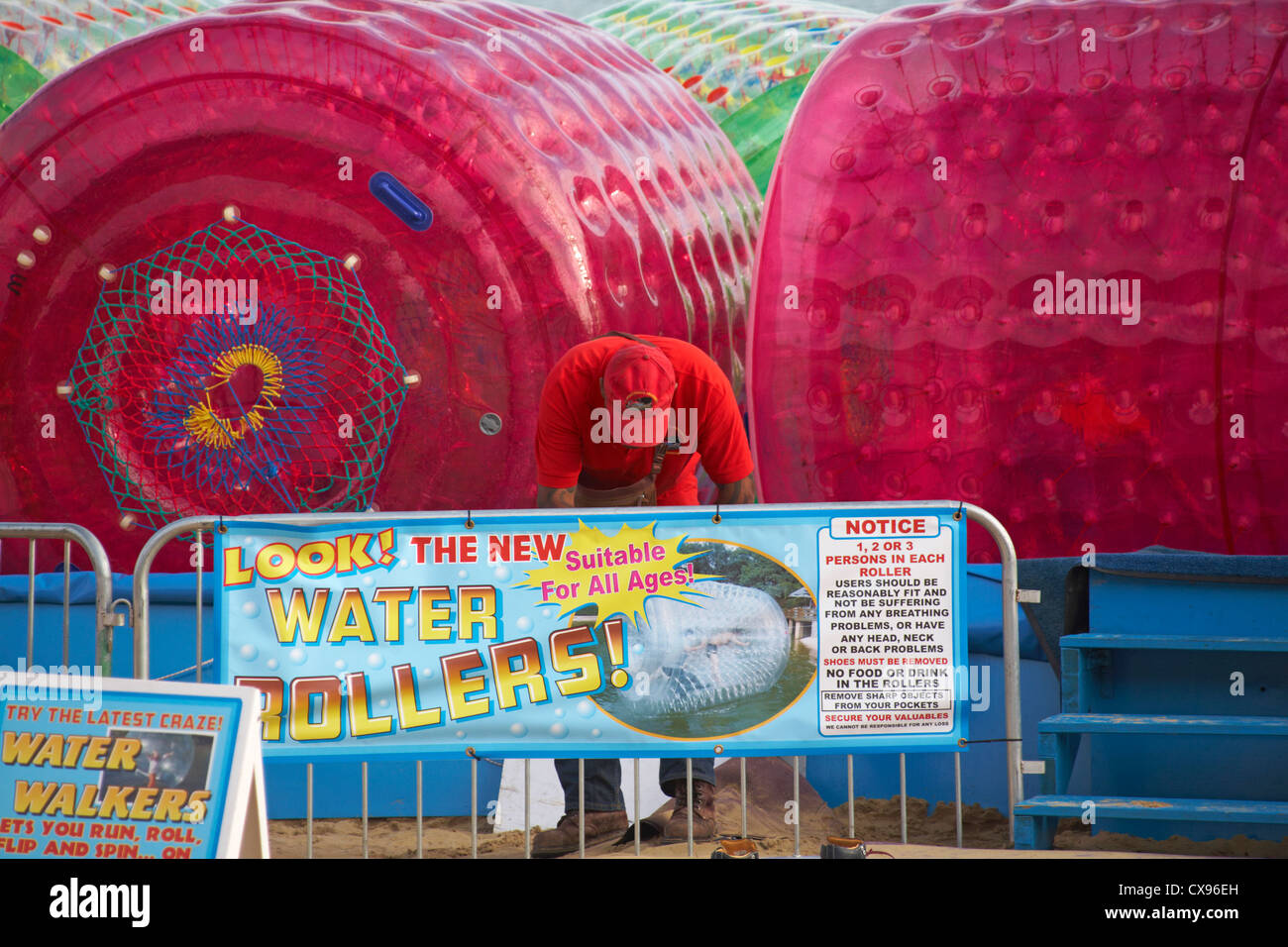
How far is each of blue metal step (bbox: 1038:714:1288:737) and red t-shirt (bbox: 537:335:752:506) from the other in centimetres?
120

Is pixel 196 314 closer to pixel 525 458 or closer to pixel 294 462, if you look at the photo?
pixel 294 462

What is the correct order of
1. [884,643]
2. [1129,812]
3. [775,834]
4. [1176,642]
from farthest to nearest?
[775,834]
[1176,642]
[1129,812]
[884,643]

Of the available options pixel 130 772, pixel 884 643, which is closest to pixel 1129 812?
pixel 884 643

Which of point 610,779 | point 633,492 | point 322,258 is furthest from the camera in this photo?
point 322,258

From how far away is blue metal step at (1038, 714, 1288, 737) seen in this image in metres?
3.45

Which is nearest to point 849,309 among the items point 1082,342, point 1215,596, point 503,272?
point 1082,342

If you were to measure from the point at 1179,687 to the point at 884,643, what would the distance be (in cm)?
101

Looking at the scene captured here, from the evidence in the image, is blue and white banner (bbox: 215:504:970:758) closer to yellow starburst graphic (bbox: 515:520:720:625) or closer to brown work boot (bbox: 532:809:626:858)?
yellow starburst graphic (bbox: 515:520:720:625)

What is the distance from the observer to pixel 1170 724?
11.5 feet

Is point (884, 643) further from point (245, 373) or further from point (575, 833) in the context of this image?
point (245, 373)

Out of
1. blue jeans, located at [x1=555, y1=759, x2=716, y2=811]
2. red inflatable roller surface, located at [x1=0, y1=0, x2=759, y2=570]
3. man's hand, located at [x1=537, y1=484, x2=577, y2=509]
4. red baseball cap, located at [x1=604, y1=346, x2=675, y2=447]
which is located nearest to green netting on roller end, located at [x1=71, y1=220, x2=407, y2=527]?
red inflatable roller surface, located at [x1=0, y1=0, x2=759, y2=570]

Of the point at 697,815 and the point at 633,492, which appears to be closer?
the point at 697,815

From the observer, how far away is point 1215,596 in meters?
3.73

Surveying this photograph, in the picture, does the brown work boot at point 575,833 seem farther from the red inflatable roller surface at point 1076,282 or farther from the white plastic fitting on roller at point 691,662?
the red inflatable roller surface at point 1076,282
